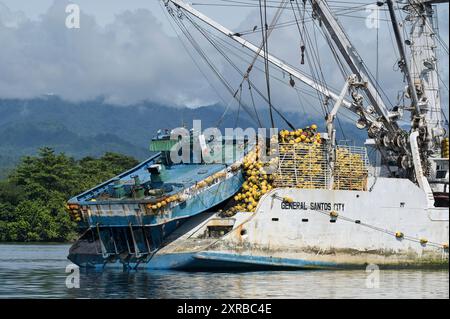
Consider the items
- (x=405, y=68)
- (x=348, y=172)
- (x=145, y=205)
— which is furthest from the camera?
(x=405, y=68)

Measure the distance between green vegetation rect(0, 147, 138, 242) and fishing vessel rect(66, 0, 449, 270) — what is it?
37.0m

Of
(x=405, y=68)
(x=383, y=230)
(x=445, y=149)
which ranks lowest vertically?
(x=383, y=230)

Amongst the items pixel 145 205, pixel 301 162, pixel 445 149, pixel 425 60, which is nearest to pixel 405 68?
pixel 425 60

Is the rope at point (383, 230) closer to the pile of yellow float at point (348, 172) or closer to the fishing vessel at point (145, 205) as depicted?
the pile of yellow float at point (348, 172)

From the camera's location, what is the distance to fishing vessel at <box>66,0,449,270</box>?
40531 millimetres

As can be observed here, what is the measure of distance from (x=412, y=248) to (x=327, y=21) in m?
9.60

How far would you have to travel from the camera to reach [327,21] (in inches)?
1737

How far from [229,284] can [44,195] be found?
5352 centimetres

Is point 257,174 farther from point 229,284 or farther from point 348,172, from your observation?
point 229,284

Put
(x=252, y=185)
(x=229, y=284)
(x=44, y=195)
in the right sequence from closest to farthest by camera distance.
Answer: (x=229, y=284) → (x=252, y=185) → (x=44, y=195)

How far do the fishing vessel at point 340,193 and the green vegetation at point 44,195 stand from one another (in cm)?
3704

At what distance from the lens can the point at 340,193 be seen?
4178 cm

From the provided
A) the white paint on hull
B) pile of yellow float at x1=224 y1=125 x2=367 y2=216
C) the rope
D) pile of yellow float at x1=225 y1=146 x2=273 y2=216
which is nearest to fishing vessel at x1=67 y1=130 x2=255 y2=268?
pile of yellow float at x1=225 y1=146 x2=273 y2=216

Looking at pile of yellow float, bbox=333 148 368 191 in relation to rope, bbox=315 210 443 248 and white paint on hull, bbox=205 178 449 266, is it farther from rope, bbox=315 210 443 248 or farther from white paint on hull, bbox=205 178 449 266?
rope, bbox=315 210 443 248
